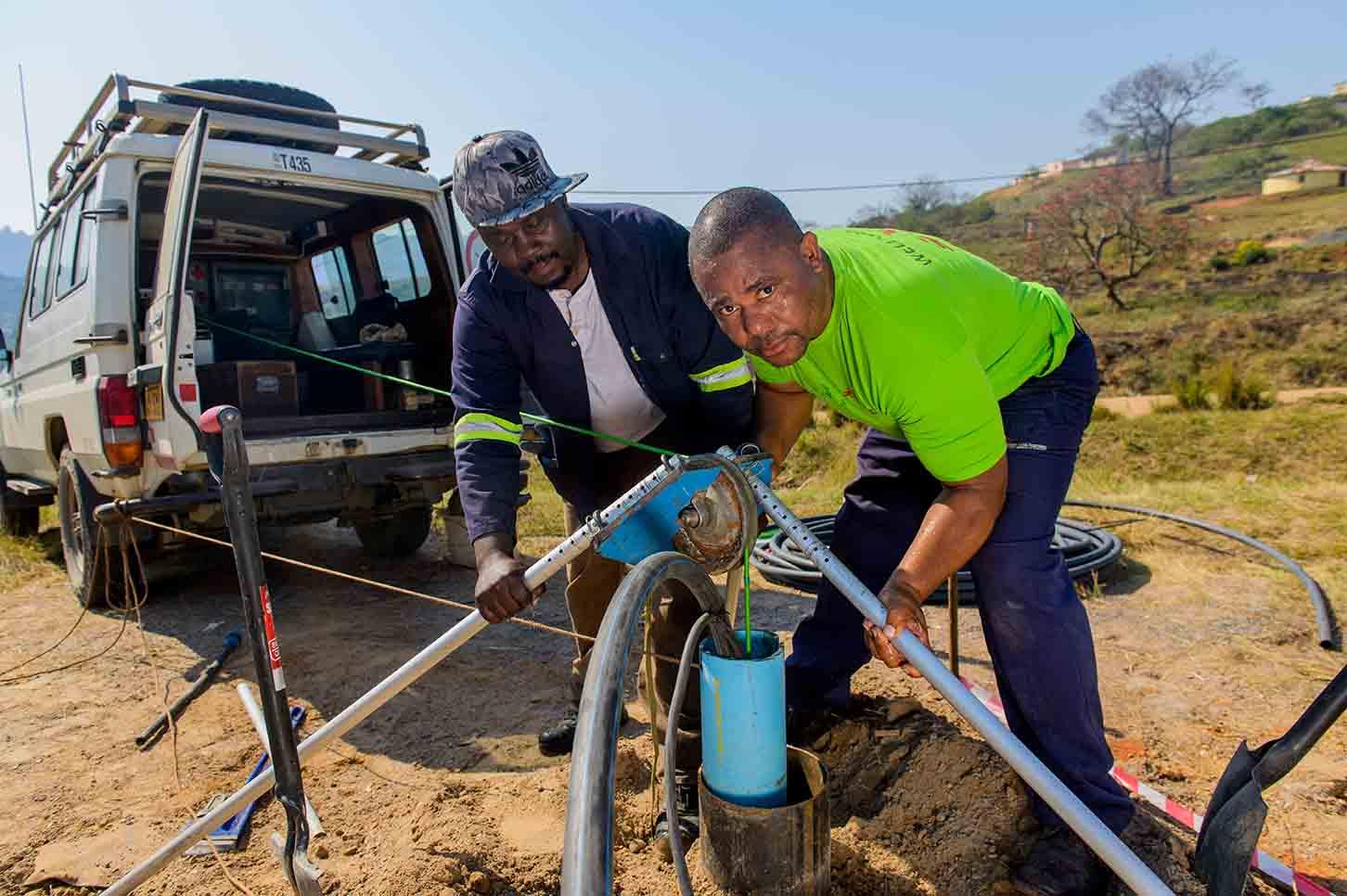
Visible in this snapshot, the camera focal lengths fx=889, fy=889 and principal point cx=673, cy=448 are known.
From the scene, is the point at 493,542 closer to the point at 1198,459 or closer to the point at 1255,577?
the point at 1255,577

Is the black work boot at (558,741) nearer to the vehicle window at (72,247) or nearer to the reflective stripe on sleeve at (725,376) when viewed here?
the reflective stripe on sleeve at (725,376)

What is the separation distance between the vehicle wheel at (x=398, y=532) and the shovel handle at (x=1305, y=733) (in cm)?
488

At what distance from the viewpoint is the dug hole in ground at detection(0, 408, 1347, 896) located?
90.0 inches

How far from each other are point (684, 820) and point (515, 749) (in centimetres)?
85

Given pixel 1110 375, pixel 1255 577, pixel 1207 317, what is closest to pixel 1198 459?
pixel 1255 577

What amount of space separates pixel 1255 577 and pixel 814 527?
2.21 m

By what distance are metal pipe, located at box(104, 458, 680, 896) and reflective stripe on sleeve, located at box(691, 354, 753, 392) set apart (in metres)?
0.58

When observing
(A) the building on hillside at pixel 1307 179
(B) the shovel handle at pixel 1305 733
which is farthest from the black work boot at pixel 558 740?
(A) the building on hillside at pixel 1307 179

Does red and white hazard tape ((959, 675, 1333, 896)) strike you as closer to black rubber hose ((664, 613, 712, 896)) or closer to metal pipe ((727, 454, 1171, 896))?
metal pipe ((727, 454, 1171, 896))

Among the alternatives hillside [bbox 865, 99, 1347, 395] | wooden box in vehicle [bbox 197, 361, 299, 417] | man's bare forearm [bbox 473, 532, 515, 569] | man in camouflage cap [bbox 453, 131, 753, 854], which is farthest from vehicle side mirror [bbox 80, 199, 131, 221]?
hillside [bbox 865, 99, 1347, 395]

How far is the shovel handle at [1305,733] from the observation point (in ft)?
5.02

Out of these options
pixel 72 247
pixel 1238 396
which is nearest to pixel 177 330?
pixel 72 247

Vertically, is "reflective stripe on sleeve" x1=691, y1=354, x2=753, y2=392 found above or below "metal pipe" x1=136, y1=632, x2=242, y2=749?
above

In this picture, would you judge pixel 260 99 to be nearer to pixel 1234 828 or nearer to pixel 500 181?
pixel 500 181
